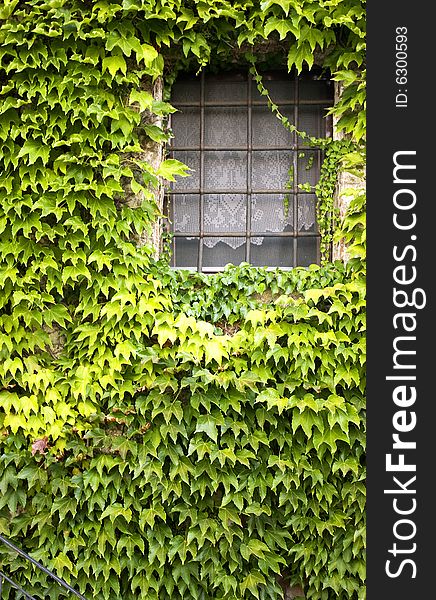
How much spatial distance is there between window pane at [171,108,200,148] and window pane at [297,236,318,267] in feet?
3.04

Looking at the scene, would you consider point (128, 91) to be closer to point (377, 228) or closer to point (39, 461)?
point (377, 228)

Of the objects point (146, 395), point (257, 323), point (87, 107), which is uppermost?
point (87, 107)

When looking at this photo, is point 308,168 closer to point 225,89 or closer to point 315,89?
point 315,89

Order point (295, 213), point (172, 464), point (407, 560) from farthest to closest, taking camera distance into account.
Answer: point (295, 213)
point (172, 464)
point (407, 560)

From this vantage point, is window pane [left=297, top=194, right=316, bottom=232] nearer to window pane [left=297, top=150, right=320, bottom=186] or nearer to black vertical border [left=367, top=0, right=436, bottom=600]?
window pane [left=297, top=150, right=320, bottom=186]

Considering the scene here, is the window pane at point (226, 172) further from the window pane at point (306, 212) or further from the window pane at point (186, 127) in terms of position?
the window pane at point (306, 212)

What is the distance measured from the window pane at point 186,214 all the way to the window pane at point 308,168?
69 cm

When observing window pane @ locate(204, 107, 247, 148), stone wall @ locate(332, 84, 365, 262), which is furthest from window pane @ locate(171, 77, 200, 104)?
stone wall @ locate(332, 84, 365, 262)

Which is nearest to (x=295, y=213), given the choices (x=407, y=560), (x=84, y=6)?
(x=84, y=6)

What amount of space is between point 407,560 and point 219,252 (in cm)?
213

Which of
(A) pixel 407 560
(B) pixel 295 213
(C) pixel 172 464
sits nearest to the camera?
(A) pixel 407 560

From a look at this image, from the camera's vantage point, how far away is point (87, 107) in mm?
4133

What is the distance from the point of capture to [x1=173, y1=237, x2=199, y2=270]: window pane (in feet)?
14.9

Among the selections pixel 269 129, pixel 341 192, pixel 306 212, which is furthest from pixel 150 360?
pixel 269 129
